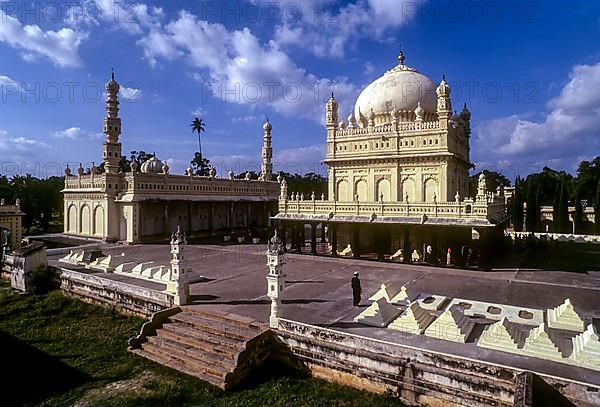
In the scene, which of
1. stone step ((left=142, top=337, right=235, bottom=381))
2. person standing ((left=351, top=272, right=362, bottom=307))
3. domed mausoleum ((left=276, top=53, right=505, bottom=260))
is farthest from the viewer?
domed mausoleum ((left=276, top=53, right=505, bottom=260))

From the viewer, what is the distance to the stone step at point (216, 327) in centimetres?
1071

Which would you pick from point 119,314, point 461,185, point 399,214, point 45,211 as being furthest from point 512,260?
point 45,211

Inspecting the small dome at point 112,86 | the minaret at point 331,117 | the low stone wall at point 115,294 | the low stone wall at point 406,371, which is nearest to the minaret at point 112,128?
the small dome at point 112,86

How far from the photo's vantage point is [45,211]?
43156mm

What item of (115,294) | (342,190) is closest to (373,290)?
(115,294)

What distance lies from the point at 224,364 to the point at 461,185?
2080cm

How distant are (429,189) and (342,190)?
5.86 meters

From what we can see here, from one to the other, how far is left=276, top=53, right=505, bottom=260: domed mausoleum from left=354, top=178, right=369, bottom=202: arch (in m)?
0.07

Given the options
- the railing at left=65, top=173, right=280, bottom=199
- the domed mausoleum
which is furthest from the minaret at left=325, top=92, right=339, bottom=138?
the railing at left=65, top=173, right=280, bottom=199

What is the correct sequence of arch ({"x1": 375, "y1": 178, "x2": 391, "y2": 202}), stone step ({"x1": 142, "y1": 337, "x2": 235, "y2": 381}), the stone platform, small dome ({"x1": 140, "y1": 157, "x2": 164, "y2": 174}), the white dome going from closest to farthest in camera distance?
the stone platform → stone step ({"x1": 142, "y1": 337, "x2": 235, "y2": 381}) → arch ({"x1": 375, "y1": 178, "x2": 391, "y2": 202}) → the white dome → small dome ({"x1": 140, "y1": 157, "x2": 164, "y2": 174})

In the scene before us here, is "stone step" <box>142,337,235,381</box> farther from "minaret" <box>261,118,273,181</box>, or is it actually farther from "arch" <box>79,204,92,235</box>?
"minaret" <box>261,118,273,181</box>

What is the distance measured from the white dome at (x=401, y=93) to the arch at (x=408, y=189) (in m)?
4.96

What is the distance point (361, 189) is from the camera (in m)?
25.2

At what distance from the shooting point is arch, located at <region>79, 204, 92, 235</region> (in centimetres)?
3209
